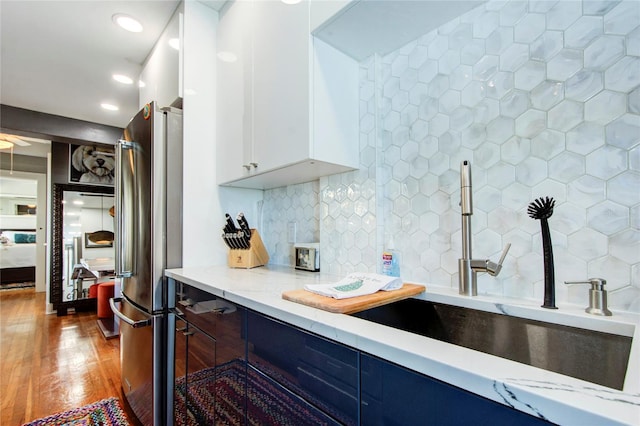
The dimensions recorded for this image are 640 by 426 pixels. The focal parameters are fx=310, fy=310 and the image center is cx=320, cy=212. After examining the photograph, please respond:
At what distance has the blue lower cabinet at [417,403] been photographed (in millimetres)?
477

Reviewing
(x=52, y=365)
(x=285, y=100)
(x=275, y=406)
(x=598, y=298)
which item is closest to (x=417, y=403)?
(x=275, y=406)

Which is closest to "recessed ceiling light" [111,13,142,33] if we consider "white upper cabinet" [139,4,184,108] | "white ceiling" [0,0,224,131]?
"white ceiling" [0,0,224,131]

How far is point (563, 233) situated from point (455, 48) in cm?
78

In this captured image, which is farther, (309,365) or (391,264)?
(391,264)

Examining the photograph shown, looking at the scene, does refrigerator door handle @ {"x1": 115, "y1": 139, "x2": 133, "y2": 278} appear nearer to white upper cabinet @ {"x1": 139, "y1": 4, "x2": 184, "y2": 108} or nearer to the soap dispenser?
white upper cabinet @ {"x1": 139, "y1": 4, "x2": 184, "y2": 108}

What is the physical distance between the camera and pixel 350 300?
932mm

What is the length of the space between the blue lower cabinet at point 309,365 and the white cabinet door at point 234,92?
0.94 meters

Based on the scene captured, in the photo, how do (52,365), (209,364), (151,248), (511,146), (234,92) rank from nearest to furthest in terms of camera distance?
1. (511,146)
2. (209,364)
3. (151,248)
4. (234,92)
5. (52,365)

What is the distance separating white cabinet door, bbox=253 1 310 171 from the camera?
52.4 inches

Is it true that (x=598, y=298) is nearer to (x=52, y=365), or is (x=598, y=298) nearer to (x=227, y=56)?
(x=227, y=56)

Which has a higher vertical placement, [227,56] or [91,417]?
[227,56]

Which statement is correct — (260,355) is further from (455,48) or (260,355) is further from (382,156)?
(455,48)

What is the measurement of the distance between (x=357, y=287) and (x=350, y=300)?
0.41ft

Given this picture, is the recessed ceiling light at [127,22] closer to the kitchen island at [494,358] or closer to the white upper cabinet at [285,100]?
the white upper cabinet at [285,100]
